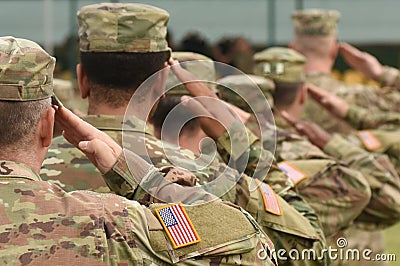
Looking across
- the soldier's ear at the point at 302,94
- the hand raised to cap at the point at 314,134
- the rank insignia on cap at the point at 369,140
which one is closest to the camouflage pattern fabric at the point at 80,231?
the hand raised to cap at the point at 314,134

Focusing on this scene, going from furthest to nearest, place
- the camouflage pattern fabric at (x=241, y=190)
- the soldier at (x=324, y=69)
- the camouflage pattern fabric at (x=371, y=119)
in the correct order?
the soldier at (x=324, y=69)
the camouflage pattern fabric at (x=371, y=119)
the camouflage pattern fabric at (x=241, y=190)

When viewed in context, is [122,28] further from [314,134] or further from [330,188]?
[314,134]

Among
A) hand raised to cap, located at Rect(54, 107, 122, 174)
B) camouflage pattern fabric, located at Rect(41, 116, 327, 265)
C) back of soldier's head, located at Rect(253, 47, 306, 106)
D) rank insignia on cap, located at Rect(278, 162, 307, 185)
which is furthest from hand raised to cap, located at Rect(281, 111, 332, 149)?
hand raised to cap, located at Rect(54, 107, 122, 174)

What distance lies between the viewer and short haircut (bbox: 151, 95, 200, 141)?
4453 mm

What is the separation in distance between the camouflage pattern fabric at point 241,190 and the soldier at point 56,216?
0.30 m

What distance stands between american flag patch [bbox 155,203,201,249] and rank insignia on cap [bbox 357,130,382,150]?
3.92m

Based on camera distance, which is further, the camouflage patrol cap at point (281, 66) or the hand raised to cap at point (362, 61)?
the hand raised to cap at point (362, 61)

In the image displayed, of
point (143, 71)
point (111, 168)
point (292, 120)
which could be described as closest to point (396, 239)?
point (292, 120)

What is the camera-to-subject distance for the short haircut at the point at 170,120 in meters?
4.45

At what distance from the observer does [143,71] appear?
413cm

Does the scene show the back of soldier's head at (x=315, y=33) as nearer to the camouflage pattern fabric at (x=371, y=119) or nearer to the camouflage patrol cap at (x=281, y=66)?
the camouflage pattern fabric at (x=371, y=119)

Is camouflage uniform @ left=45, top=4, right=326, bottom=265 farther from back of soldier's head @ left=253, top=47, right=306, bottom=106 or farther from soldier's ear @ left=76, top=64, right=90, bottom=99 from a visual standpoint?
back of soldier's head @ left=253, top=47, right=306, bottom=106

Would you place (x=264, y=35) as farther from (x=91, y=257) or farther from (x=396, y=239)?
(x=91, y=257)

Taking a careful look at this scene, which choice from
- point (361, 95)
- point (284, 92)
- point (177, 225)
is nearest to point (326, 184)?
point (284, 92)
